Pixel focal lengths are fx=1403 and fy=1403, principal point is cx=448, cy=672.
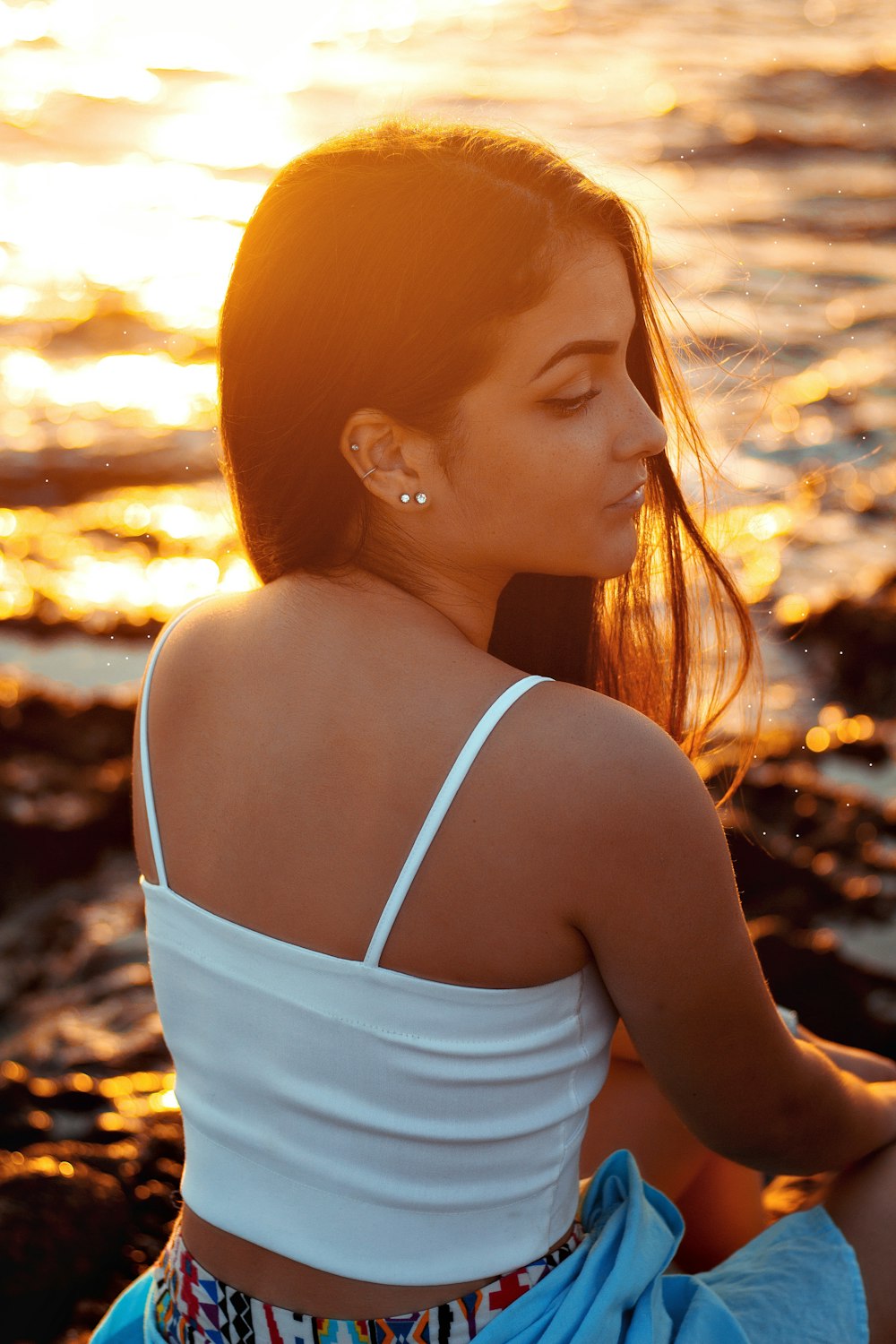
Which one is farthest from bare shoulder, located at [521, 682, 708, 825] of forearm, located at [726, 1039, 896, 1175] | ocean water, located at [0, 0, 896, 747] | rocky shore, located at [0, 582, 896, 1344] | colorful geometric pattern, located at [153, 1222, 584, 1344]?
rocky shore, located at [0, 582, 896, 1344]

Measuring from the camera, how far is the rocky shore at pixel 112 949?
225 cm

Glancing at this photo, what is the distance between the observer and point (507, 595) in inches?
72.9

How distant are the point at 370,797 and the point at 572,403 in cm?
46

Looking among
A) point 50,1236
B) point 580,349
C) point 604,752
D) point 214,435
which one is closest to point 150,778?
point 604,752

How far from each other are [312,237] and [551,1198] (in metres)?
1.01

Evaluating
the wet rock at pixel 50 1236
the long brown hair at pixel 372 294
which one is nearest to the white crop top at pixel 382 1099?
the long brown hair at pixel 372 294

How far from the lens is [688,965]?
136cm

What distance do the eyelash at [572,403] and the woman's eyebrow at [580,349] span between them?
36 millimetres

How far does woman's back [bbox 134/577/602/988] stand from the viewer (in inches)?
49.6

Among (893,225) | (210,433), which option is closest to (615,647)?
(210,433)

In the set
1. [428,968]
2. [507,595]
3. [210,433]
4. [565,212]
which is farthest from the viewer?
[210,433]

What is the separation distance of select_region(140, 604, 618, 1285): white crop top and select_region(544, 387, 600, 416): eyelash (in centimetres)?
31

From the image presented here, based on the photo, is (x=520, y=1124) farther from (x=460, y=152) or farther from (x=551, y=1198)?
(x=460, y=152)

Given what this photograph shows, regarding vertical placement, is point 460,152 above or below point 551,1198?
above
